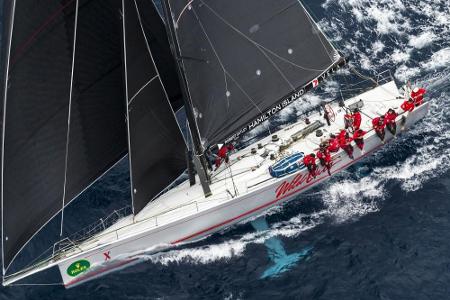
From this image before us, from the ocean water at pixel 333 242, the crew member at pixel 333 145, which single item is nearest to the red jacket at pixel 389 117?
the ocean water at pixel 333 242

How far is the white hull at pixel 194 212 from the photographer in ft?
85.7

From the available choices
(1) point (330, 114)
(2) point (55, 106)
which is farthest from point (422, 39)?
(2) point (55, 106)

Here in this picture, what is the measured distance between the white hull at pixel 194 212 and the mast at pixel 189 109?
40.5 inches

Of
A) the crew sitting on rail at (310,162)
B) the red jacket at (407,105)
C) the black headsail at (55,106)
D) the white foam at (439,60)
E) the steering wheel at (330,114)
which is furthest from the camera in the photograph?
the white foam at (439,60)

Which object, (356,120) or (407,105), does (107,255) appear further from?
(407,105)

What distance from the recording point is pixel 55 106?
22281 mm

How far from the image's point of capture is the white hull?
1029 inches

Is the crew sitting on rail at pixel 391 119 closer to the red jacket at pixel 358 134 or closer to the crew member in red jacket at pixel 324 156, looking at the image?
the red jacket at pixel 358 134

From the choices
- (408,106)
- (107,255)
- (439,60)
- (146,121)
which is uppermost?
(146,121)

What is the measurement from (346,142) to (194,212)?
25.0 ft

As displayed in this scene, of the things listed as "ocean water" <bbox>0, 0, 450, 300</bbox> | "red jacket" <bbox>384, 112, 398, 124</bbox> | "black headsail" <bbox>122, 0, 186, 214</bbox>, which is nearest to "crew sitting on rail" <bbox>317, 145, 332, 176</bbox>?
"ocean water" <bbox>0, 0, 450, 300</bbox>

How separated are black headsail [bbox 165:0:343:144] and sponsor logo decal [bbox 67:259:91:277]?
7335 millimetres

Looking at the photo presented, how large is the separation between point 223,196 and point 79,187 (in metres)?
6.31

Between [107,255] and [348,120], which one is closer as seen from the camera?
[107,255]
